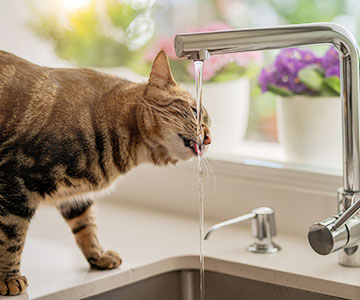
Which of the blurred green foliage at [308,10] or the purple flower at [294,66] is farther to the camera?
the blurred green foliage at [308,10]

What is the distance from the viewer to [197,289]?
1.47 meters

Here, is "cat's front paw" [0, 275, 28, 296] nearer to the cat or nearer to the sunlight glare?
the cat

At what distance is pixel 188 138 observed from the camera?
4.09 feet

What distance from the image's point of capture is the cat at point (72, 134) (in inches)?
47.3

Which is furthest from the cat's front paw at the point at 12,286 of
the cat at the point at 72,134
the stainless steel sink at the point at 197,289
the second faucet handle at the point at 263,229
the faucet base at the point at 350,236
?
the faucet base at the point at 350,236

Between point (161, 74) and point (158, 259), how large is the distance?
0.38 meters

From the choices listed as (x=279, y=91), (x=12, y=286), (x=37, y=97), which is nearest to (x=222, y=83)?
(x=279, y=91)

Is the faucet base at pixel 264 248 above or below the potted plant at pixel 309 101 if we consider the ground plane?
below

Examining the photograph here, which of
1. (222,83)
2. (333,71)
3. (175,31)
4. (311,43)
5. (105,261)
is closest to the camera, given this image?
(311,43)

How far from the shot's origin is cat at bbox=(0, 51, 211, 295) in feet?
3.94

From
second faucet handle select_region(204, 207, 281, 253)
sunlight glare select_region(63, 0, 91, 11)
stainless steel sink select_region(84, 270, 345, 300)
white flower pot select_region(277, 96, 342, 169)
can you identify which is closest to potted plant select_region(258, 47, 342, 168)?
white flower pot select_region(277, 96, 342, 169)

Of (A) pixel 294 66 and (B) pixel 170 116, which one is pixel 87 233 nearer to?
(B) pixel 170 116

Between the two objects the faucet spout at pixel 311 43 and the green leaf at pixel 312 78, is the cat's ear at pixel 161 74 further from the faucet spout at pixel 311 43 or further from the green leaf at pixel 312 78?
the green leaf at pixel 312 78

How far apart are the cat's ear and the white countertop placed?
0.36m
